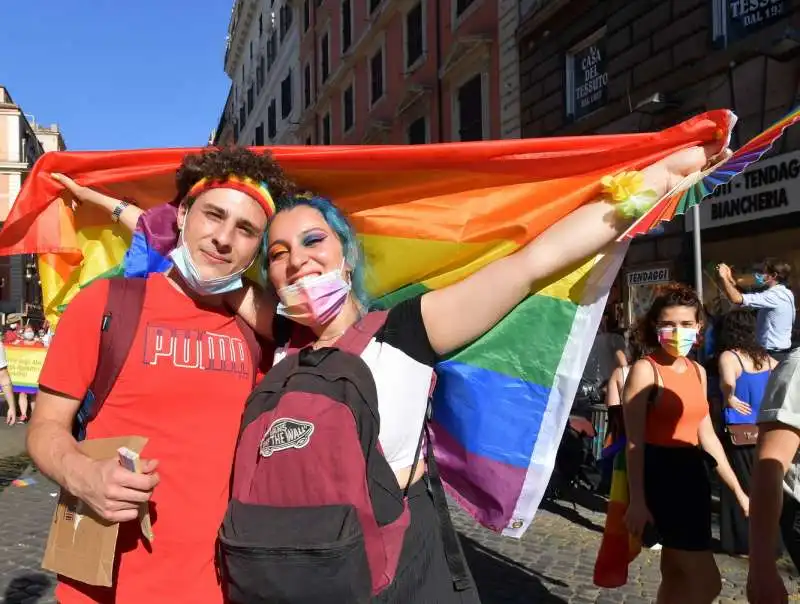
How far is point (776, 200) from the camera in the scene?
7750 millimetres

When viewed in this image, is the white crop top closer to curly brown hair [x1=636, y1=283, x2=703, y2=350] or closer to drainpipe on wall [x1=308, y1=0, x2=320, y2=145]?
curly brown hair [x1=636, y1=283, x2=703, y2=350]

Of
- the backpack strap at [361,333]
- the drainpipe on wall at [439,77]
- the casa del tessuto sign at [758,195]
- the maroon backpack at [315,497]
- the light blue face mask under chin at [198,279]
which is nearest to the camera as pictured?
the maroon backpack at [315,497]

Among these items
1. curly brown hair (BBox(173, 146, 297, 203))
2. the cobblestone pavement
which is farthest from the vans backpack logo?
the cobblestone pavement

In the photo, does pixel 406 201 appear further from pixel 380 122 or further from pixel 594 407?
pixel 380 122

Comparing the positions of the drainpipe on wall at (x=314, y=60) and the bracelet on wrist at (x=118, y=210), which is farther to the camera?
the drainpipe on wall at (x=314, y=60)

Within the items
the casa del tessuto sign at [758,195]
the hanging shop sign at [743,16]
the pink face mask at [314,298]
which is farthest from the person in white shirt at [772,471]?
the hanging shop sign at [743,16]

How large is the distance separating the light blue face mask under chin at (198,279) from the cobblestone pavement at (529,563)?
2995 millimetres

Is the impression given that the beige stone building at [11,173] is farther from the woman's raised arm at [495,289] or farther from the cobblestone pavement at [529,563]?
the woman's raised arm at [495,289]

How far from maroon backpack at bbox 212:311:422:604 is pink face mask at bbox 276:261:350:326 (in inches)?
6.4

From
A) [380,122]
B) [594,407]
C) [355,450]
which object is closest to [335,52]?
[380,122]

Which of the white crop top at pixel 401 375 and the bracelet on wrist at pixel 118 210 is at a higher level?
the bracelet on wrist at pixel 118 210

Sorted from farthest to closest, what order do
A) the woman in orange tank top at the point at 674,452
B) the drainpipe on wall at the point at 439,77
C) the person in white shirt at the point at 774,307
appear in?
1. the drainpipe on wall at the point at 439,77
2. the person in white shirt at the point at 774,307
3. the woman in orange tank top at the point at 674,452

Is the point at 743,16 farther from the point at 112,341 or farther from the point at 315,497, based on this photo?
the point at 315,497

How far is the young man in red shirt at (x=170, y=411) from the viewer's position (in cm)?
174
